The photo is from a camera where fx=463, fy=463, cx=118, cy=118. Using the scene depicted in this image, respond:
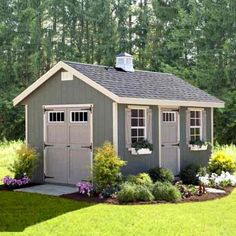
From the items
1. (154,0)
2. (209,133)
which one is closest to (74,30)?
(154,0)

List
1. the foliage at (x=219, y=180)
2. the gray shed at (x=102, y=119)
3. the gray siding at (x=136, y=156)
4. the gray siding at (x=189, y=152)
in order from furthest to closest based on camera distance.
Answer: the gray siding at (x=189, y=152) < the foliage at (x=219, y=180) < the gray shed at (x=102, y=119) < the gray siding at (x=136, y=156)

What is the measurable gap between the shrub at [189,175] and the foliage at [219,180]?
189mm

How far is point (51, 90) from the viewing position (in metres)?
13.3

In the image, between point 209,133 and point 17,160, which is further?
point 209,133

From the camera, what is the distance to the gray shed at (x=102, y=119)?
12.2 meters

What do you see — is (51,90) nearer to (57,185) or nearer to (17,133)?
(57,185)

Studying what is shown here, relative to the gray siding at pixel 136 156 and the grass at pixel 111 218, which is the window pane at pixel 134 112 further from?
the grass at pixel 111 218

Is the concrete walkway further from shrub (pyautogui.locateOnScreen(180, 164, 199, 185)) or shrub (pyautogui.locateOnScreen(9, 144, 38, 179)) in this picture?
shrub (pyautogui.locateOnScreen(180, 164, 199, 185))

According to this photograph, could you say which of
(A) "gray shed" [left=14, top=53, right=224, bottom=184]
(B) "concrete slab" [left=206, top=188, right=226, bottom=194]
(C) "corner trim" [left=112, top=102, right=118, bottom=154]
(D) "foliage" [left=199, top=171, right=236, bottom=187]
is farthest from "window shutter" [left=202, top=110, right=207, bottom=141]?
(C) "corner trim" [left=112, top=102, right=118, bottom=154]

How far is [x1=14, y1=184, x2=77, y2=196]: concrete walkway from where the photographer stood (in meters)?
11.9

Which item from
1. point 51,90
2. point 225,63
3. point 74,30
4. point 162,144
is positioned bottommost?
point 162,144

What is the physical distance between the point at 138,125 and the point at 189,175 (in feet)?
7.99

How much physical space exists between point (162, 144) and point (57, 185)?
3.28 meters

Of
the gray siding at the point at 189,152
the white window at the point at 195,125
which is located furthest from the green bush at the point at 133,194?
the white window at the point at 195,125
